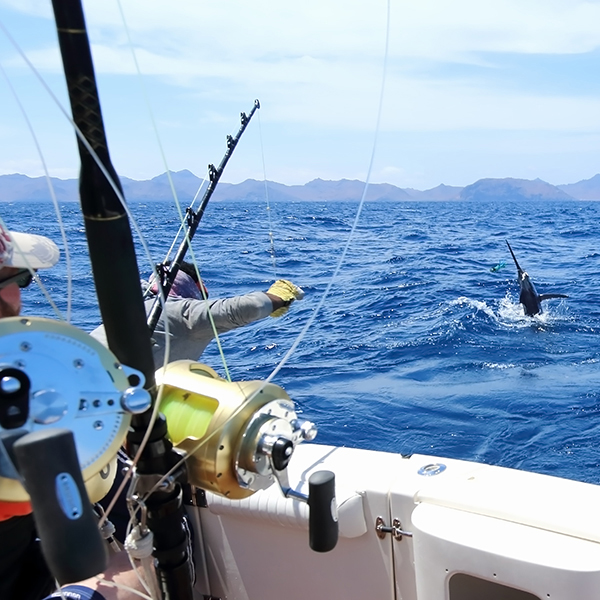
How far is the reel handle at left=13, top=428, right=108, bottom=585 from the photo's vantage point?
2.45 feet

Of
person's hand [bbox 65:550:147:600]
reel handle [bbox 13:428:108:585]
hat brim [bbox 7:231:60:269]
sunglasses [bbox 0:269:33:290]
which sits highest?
hat brim [bbox 7:231:60:269]

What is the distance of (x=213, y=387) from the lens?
1298 mm

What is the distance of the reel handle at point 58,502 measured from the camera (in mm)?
747

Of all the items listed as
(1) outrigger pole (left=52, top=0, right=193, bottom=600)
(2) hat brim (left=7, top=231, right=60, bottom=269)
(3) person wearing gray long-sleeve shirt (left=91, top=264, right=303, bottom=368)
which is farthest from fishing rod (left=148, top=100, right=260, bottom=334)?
(1) outrigger pole (left=52, top=0, right=193, bottom=600)

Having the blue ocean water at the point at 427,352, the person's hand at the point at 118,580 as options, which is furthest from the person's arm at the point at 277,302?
the person's hand at the point at 118,580

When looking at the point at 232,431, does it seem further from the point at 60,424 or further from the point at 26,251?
the point at 26,251

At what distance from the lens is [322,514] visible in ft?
4.10

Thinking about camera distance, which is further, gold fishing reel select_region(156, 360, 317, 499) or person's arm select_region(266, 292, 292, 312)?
person's arm select_region(266, 292, 292, 312)

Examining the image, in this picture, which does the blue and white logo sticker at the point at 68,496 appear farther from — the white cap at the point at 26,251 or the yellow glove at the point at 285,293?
the yellow glove at the point at 285,293

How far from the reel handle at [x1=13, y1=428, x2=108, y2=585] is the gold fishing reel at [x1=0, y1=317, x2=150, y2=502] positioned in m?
0.07

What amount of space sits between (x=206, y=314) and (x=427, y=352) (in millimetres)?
5151

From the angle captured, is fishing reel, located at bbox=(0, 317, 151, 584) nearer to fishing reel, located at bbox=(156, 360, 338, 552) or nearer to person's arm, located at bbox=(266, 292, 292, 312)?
fishing reel, located at bbox=(156, 360, 338, 552)

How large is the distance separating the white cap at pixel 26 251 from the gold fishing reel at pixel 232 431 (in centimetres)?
31

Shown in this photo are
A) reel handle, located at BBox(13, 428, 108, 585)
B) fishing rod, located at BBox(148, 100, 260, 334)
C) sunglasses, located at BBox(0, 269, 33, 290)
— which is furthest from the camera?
fishing rod, located at BBox(148, 100, 260, 334)
